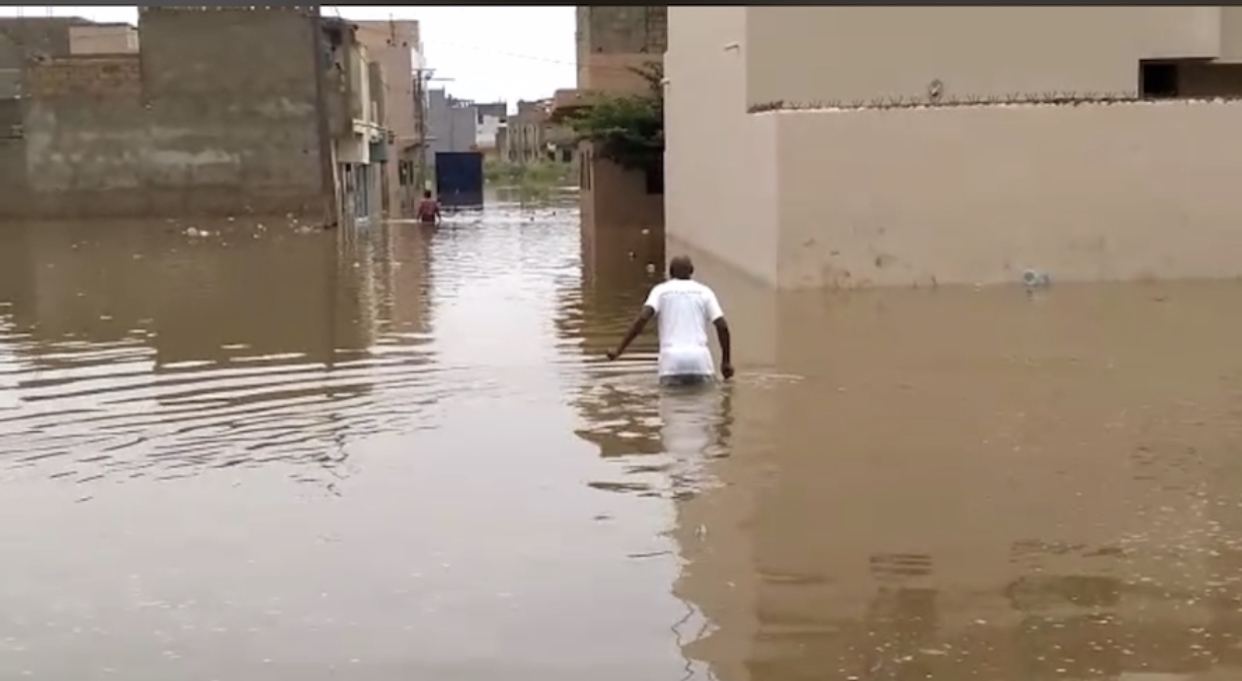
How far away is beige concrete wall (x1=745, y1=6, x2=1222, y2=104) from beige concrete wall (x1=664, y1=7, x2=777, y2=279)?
2.47 feet

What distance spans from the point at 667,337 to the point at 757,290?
8438mm

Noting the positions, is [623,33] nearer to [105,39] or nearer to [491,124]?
[105,39]

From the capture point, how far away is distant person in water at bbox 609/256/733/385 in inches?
440

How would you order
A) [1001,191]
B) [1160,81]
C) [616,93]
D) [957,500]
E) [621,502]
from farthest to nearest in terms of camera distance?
[616,93] → [1160,81] → [1001,191] → [621,502] → [957,500]

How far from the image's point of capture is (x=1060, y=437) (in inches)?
378

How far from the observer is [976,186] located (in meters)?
19.3

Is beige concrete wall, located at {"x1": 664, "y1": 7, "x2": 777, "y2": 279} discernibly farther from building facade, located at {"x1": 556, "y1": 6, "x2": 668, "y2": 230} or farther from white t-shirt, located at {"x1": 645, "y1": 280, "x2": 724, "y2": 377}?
white t-shirt, located at {"x1": 645, "y1": 280, "x2": 724, "y2": 377}

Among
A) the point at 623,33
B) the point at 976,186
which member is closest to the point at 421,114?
the point at 623,33

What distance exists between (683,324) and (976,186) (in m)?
9.24

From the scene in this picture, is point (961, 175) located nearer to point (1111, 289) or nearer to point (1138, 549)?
point (1111, 289)

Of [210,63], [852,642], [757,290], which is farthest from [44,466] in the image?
[210,63]

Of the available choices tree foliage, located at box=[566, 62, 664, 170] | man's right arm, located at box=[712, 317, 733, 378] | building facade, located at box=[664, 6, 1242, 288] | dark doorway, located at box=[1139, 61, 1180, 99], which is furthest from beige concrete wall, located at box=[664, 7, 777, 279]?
man's right arm, located at box=[712, 317, 733, 378]

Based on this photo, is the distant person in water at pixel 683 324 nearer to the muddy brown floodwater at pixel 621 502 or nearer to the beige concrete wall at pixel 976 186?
the muddy brown floodwater at pixel 621 502

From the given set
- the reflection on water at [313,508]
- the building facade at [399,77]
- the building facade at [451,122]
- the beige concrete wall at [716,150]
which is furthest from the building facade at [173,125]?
the building facade at [451,122]
